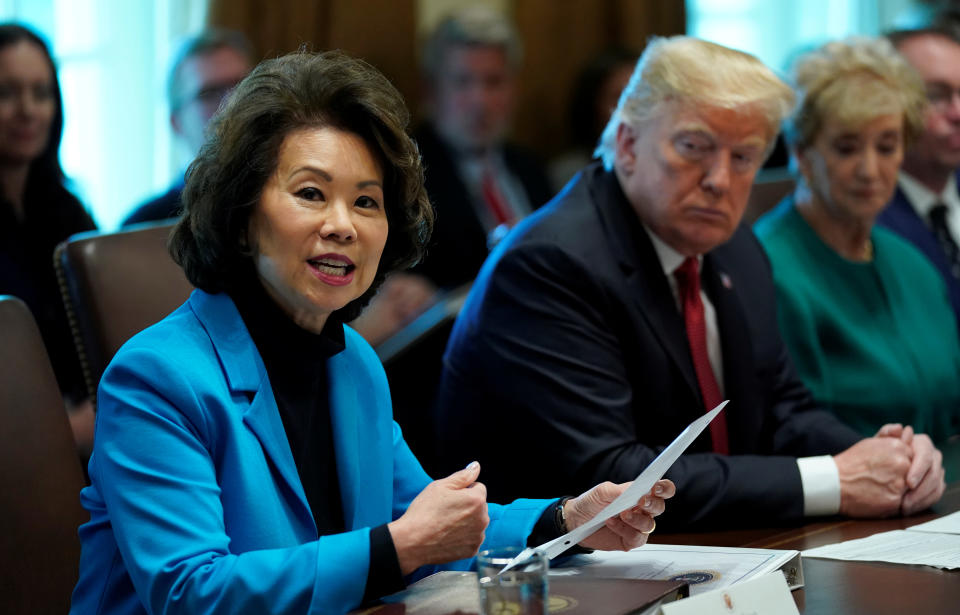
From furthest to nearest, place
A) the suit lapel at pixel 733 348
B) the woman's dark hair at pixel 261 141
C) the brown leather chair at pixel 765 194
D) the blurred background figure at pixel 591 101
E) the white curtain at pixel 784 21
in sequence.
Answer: the white curtain at pixel 784 21, the blurred background figure at pixel 591 101, the brown leather chair at pixel 765 194, the suit lapel at pixel 733 348, the woman's dark hair at pixel 261 141

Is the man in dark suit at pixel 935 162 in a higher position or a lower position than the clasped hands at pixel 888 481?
higher

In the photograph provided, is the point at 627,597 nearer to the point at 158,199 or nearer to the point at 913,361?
the point at 913,361

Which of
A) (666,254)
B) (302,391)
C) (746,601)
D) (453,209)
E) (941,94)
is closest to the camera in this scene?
(746,601)

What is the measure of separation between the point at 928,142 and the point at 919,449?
196 centimetres

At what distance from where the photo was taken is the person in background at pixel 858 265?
9.09ft

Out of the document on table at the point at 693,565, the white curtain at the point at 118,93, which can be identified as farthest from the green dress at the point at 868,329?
the white curtain at the point at 118,93

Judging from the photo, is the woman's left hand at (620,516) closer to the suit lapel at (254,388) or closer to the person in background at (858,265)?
the suit lapel at (254,388)

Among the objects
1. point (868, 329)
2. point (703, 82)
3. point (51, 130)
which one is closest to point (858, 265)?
point (868, 329)

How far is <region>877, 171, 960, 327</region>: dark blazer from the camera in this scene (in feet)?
11.8

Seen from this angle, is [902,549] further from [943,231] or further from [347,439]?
[943,231]

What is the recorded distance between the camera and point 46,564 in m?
1.74

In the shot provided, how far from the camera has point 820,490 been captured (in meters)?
2.03

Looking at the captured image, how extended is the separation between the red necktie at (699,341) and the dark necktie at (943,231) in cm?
167

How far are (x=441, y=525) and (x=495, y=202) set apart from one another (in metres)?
3.31
